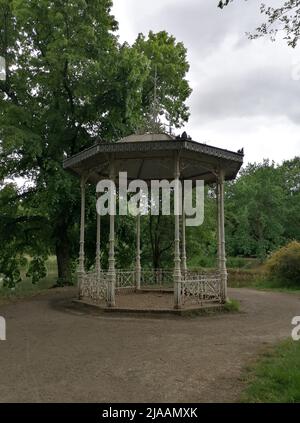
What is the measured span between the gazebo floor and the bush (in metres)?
7.27

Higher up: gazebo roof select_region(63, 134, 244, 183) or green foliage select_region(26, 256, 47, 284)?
gazebo roof select_region(63, 134, 244, 183)

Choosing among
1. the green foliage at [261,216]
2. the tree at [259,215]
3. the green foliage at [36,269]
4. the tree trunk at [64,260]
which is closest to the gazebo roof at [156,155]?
the tree trunk at [64,260]

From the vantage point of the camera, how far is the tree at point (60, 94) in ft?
53.3

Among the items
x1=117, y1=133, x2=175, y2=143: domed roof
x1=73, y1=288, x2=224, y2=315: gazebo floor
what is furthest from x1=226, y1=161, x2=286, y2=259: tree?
x1=117, y1=133, x2=175, y2=143: domed roof

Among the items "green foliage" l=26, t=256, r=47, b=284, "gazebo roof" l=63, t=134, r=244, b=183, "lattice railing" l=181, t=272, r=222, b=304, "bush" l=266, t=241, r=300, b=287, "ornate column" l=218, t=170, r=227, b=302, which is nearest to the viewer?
"gazebo roof" l=63, t=134, r=244, b=183

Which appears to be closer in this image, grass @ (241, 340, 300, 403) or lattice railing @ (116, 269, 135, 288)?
grass @ (241, 340, 300, 403)

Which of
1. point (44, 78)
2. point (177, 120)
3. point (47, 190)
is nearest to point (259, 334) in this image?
point (47, 190)

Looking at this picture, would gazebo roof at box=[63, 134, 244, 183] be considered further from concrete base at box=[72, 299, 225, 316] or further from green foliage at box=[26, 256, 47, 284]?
green foliage at box=[26, 256, 47, 284]

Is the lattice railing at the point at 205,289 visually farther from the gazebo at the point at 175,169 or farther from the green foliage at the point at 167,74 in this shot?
the green foliage at the point at 167,74

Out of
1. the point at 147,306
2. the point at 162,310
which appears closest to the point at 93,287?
the point at 147,306

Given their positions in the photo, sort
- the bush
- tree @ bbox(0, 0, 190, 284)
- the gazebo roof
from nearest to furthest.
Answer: the gazebo roof < tree @ bbox(0, 0, 190, 284) < the bush

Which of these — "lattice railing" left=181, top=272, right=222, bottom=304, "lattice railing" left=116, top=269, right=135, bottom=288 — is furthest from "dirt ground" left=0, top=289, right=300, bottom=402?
"lattice railing" left=116, top=269, right=135, bottom=288

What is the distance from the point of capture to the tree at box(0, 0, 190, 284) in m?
16.2

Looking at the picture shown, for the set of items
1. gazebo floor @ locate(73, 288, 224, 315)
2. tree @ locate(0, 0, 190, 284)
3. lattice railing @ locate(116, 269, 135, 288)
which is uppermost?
tree @ locate(0, 0, 190, 284)
